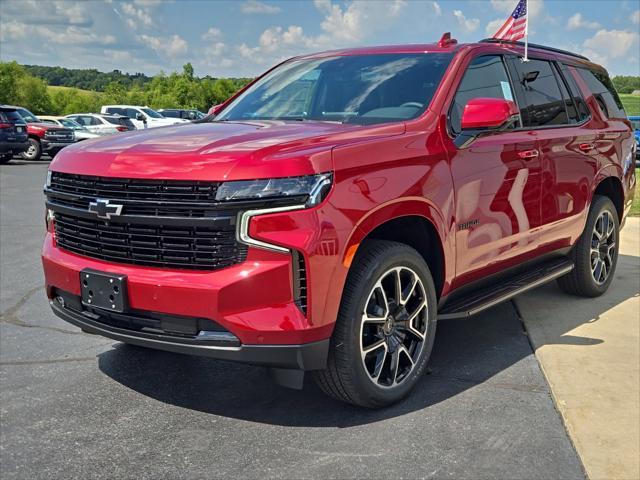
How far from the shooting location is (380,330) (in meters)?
3.58

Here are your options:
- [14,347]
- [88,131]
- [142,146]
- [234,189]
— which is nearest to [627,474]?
[234,189]

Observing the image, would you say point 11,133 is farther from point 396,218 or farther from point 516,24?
point 396,218

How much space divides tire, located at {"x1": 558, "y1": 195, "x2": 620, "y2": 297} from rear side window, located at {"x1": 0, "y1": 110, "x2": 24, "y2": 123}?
17674 mm

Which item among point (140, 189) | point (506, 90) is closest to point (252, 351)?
point (140, 189)

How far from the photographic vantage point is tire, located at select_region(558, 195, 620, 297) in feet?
18.5

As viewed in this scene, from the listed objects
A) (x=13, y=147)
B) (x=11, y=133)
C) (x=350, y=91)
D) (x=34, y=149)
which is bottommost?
(x=34, y=149)

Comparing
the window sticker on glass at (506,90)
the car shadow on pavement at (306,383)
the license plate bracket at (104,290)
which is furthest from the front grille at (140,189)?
the window sticker on glass at (506,90)

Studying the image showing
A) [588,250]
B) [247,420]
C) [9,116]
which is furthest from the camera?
[9,116]

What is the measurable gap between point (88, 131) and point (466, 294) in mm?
24081

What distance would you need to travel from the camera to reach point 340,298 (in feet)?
10.6

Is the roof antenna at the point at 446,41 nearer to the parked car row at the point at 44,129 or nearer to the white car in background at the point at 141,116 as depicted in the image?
the parked car row at the point at 44,129

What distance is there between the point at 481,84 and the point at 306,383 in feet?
7.24

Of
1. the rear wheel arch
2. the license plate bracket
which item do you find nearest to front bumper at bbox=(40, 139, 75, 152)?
the rear wheel arch

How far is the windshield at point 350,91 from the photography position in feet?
13.5
